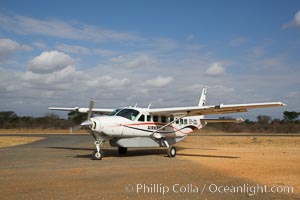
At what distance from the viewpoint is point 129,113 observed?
19188 mm

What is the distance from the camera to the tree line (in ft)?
239

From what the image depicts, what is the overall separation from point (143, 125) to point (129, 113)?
3.96 ft

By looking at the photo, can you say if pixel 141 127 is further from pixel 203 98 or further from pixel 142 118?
pixel 203 98

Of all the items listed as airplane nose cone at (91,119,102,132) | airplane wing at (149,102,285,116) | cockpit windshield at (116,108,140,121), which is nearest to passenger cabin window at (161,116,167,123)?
airplane wing at (149,102,285,116)

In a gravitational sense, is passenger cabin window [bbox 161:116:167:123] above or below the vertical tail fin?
below

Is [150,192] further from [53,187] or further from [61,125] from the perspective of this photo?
[61,125]

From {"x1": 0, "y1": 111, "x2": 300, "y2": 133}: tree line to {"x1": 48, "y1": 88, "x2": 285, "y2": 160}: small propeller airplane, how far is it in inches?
1684

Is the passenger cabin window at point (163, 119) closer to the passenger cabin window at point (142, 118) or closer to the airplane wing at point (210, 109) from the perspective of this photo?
the airplane wing at point (210, 109)

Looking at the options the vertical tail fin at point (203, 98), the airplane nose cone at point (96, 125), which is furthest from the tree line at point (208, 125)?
the airplane nose cone at point (96, 125)

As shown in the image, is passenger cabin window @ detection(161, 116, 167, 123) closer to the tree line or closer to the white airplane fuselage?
the white airplane fuselage

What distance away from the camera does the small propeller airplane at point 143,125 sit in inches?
675

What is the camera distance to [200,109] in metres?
19.6

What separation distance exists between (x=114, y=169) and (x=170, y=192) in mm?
4873

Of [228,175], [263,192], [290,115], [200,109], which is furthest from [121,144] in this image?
[290,115]
